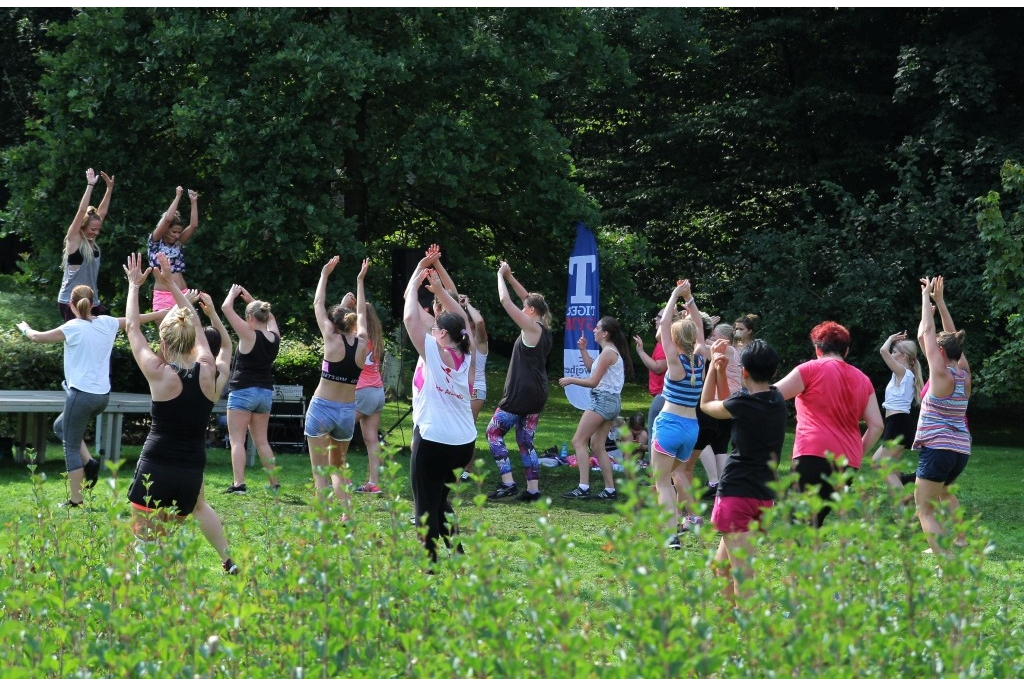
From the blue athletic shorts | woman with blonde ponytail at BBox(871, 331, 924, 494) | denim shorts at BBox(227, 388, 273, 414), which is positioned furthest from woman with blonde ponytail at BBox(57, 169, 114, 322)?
woman with blonde ponytail at BBox(871, 331, 924, 494)

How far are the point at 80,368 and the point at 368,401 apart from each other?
115 inches

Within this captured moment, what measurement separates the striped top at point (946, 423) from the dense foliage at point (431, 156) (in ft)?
26.3

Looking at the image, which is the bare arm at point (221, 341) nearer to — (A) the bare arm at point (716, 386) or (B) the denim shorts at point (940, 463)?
(A) the bare arm at point (716, 386)

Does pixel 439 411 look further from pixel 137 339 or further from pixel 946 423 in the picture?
pixel 946 423

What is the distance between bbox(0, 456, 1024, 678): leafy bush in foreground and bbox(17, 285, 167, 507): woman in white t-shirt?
523cm

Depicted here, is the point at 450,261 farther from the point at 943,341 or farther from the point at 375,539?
the point at 375,539

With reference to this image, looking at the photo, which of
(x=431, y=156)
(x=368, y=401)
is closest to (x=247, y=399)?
(x=368, y=401)

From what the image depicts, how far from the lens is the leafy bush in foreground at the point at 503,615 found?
11.3 ft

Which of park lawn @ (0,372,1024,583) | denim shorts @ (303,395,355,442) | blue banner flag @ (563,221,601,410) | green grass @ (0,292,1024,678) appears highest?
blue banner flag @ (563,221,601,410)

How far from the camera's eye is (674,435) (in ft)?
27.5

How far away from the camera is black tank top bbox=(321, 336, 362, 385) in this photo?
9.72 m

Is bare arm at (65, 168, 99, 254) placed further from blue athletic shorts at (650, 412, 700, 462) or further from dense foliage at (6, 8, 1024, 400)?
blue athletic shorts at (650, 412, 700, 462)

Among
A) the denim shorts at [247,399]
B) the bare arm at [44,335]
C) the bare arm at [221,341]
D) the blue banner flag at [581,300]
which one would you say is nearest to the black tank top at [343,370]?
the bare arm at [221,341]

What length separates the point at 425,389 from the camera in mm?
7109
